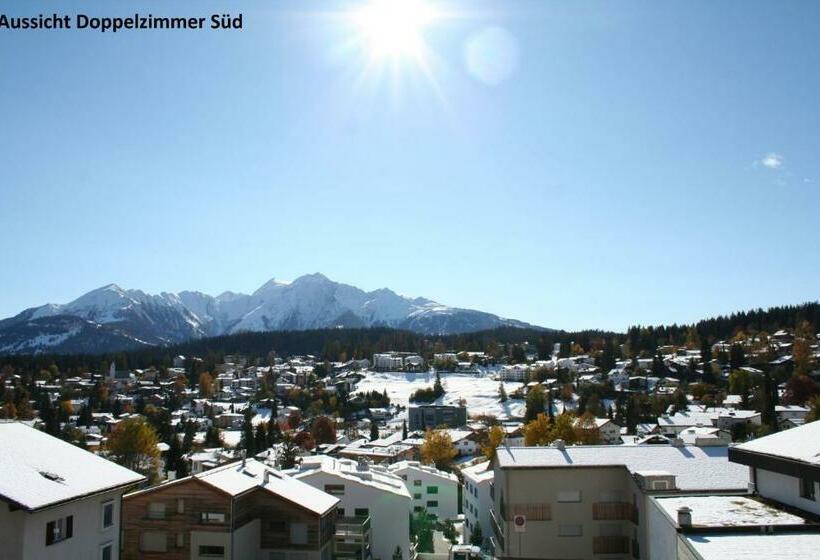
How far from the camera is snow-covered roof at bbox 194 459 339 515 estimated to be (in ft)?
101

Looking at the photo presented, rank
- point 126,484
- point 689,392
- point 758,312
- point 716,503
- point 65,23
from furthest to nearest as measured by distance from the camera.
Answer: point 758,312 → point 689,392 → point 126,484 → point 65,23 → point 716,503

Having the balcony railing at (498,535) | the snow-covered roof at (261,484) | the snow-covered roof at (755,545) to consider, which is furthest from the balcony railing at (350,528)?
the snow-covered roof at (755,545)

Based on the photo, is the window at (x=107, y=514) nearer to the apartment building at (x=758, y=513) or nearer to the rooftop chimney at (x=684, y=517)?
the apartment building at (x=758, y=513)

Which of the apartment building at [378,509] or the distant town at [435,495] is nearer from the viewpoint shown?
the distant town at [435,495]

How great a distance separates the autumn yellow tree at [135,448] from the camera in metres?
78.8

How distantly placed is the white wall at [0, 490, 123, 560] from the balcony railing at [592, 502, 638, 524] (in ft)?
64.5

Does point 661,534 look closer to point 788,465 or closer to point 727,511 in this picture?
point 727,511

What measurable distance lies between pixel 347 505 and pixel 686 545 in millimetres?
33521

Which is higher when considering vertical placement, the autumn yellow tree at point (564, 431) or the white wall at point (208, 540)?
the white wall at point (208, 540)

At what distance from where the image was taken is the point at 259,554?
31844 millimetres

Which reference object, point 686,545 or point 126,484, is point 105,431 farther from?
point 686,545

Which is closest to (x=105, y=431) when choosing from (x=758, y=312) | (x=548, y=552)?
(x=548, y=552)

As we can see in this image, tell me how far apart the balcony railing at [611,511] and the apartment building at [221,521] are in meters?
12.8

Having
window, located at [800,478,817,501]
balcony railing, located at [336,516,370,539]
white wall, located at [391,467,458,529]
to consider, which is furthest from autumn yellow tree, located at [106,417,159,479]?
window, located at [800,478,817,501]
